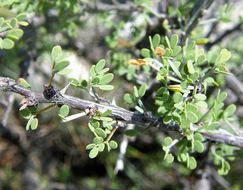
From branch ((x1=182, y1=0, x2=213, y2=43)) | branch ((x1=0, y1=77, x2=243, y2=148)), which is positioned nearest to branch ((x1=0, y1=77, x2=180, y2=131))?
branch ((x1=0, y1=77, x2=243, y2=148))

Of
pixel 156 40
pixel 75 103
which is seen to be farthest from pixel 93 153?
pixel 156 40

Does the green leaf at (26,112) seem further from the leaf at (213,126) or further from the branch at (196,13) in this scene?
the branch at (196,13)

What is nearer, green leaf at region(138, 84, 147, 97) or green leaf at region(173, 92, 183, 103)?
green leaf at region(173, 92, 183, 103)

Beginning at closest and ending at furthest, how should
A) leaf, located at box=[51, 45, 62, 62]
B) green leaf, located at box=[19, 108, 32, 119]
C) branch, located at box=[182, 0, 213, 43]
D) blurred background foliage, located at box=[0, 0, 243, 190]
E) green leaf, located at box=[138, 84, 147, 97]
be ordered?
1. leaf, located at box=[51, 45, 62, 62]
2. green leaf, located at box=[19, 108, 32, 119]
3. green leaf, located at box=[138, 84, 147, 97]
4. branch, located at box=[182, 0, 213, 43]
5. blurred background foliage, located at box=[0, 0, 243, 190]

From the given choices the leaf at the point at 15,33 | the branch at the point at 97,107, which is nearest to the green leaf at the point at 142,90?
the branch at the point at 97,107

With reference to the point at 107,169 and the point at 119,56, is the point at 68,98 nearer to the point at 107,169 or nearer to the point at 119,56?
the point at 119,56

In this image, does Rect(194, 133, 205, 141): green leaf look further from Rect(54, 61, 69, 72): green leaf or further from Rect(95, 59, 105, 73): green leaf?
Rect(54, 61, 69, 72): green leaf
